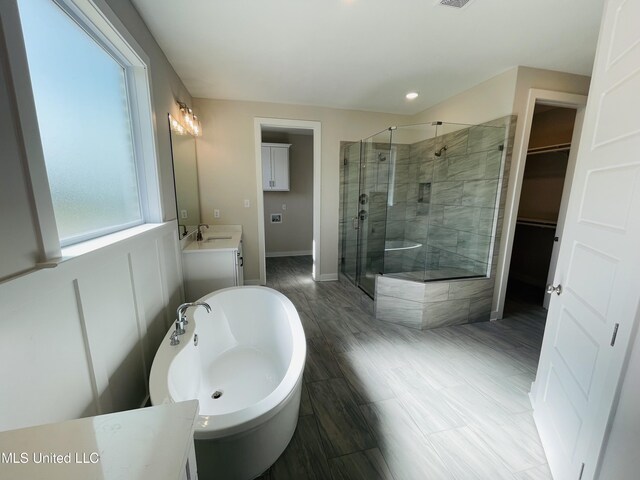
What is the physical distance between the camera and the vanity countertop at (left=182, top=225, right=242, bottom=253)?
7.96 feet

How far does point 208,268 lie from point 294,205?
3033 millimetres

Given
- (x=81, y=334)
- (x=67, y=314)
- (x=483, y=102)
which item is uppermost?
(x=483, y=102)

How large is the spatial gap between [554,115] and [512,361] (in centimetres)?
324

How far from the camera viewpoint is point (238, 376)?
188cm

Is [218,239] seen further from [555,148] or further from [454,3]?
[555,148]

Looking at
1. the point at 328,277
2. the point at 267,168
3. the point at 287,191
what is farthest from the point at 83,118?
the point at 287,191

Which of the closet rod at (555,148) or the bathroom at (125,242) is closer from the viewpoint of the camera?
the bathroom at (125,242)

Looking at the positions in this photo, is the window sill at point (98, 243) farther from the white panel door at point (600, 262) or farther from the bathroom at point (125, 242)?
the white panel door at point (600, 262)

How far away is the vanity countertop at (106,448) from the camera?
418 mm

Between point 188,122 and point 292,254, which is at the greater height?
point 188,122

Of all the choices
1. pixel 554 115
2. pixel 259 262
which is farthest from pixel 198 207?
pixel 554 115

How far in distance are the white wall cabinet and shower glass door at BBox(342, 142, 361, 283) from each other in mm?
1594

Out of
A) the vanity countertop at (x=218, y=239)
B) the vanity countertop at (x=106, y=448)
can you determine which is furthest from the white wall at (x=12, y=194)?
the vanity countertop at (x=218, y=239)
